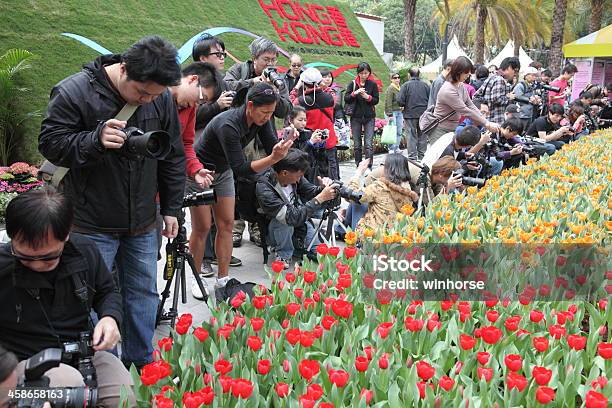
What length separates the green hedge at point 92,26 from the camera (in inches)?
361

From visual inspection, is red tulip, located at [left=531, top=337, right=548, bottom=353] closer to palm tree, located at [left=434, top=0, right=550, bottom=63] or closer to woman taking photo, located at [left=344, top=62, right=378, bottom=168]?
woman taking photo, located at [left=344, top=62, right=378, bottom=168]

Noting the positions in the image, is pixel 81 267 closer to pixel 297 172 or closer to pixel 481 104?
pixel 297 172

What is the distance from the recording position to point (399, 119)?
1273 cm

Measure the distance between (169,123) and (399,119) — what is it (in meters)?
9.97

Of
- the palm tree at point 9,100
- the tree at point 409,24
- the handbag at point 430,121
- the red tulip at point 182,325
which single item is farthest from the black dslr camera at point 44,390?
the tree at point 409,24

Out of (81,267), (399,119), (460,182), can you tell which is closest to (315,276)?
(81,267)

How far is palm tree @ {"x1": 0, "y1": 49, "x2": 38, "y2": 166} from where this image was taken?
318 inches

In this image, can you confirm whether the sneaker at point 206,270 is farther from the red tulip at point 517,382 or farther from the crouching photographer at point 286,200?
the red tulip at point 517,382

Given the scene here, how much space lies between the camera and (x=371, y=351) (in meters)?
2.05

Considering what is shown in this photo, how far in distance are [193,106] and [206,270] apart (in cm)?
186

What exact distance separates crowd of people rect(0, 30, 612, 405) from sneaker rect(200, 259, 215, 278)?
2 cm

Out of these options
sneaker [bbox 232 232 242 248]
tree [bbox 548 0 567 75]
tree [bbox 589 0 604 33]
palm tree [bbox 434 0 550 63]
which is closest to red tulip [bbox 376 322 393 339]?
sneaker [bbox 232 232 242 248]

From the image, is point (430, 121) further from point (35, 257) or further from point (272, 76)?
point (35, 257)

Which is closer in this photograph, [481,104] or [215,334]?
[215,334]
